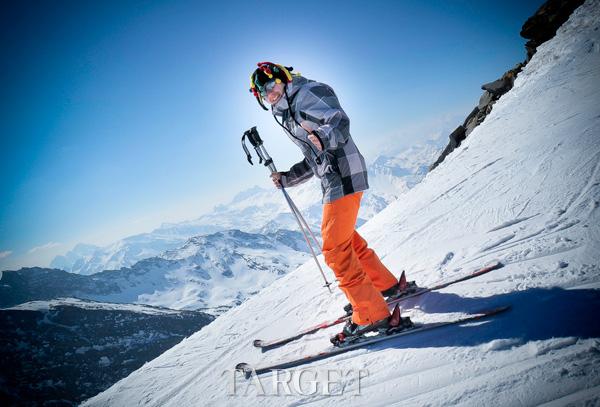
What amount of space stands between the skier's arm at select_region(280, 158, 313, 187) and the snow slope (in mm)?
2463

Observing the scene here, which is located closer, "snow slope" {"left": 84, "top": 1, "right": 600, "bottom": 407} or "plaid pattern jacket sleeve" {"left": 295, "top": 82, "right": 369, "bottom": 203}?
"snow slope" {"left": 84, "top": 1, "right": 600, "bottom": 407}

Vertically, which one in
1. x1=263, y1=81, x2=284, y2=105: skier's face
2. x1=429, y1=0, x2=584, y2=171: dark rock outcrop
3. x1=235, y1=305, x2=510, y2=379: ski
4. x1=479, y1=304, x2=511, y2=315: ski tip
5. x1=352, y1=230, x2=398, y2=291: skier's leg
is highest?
x1=429, y1=0, x2=584, y2=171: dark rock outcrop

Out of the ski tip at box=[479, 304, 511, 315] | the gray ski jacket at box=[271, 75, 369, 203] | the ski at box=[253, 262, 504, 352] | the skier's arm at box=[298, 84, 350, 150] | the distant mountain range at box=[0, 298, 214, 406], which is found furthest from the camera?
the distant mountain range at box=[0, 298, 214, 406]

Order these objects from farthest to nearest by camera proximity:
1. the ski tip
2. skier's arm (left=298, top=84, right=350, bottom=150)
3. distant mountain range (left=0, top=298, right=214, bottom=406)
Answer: distant mountain range (left=0, top=298, right=214, bottom=406) → skier's arm (left=298, top=84, right=350, bottom=150) → the ski tip

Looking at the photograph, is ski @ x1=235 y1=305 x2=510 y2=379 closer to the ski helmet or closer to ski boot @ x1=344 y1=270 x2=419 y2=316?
ski boot @ x1=344 y1=270 x2=419 y2=316

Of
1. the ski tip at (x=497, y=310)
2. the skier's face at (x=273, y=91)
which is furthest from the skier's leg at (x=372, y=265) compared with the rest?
the skier's face at (x=273, y=91)

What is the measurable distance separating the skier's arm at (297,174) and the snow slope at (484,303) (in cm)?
246

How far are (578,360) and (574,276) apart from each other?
120cm

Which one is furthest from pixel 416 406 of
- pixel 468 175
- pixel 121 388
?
pixel 468 175

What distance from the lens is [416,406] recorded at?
8.25 ft

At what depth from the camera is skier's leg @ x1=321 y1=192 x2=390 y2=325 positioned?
3533 mm

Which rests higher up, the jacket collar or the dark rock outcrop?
the dark rock outcrop

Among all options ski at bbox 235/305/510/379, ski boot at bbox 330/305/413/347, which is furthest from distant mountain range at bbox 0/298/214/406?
ski boot at bbox 330/305/413/347

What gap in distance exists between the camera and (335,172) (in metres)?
3.54
